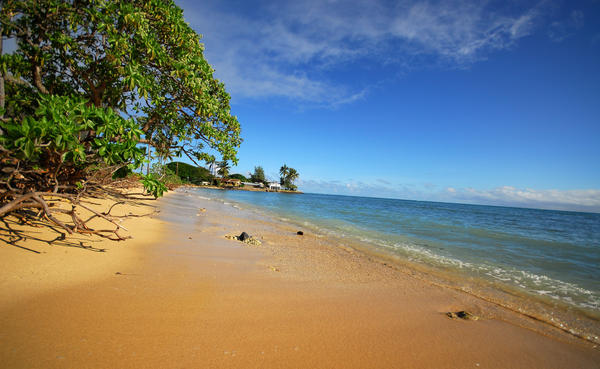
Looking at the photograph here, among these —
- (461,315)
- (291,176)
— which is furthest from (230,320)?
(291,176)

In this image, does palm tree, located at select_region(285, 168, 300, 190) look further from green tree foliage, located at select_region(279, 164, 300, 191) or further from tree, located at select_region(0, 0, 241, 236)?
tree, located at select_region(0, 0, 241, 236)

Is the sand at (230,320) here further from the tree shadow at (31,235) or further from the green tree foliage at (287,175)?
→ the green tree foliage at (287,175)

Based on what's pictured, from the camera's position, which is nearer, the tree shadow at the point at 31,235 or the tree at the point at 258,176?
the tree shadow at the point at 31,235

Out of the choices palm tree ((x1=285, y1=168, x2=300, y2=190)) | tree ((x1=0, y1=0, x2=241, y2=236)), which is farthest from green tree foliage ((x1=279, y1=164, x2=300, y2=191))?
tree ((x1=0, y1=0, x2=241, y2=236))

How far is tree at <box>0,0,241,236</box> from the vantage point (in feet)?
10.2

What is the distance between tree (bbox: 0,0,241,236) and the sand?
1222mm

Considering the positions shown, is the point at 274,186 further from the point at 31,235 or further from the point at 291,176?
the point at 31,235

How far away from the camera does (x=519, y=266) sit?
7.66 metres

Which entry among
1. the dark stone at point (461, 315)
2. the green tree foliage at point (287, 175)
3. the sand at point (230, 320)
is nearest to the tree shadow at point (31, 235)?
the sand at point (230, 320)

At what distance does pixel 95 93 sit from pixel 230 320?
5305mm

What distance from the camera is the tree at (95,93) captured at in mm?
3102

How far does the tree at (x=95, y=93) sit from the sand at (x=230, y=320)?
122 cm

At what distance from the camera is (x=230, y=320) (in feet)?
8.74

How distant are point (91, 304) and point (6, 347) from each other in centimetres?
79
